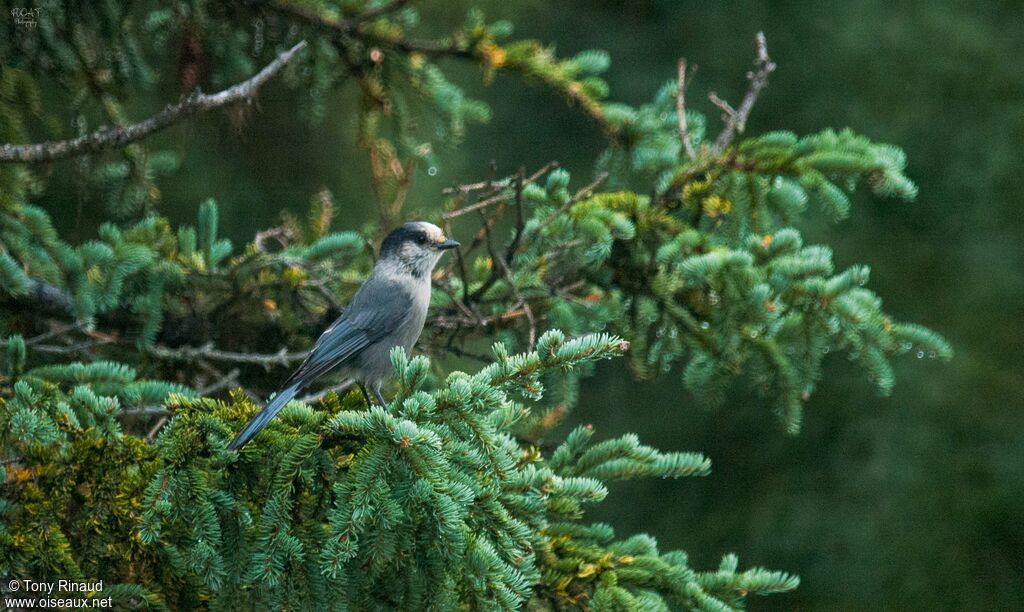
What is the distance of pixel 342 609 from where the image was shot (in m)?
2.49

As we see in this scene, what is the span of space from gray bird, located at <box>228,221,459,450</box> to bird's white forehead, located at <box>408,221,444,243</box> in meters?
0.08

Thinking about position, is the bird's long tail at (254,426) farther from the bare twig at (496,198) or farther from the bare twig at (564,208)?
the bare twig at (564,208)

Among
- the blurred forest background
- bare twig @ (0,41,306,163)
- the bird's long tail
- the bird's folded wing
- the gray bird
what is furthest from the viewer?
the blurred forest background

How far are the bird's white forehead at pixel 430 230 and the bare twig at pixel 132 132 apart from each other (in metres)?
1.26

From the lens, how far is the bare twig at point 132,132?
9.79 feet

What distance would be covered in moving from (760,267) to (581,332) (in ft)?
2.36

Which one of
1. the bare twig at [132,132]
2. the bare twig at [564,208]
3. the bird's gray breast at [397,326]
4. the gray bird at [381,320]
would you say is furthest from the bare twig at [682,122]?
the bare twig at [132,132]

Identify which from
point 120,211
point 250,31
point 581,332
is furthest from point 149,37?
point 581,332

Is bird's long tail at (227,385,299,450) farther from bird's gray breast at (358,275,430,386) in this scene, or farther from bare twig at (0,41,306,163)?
bird's gray breast at (358,275,430,386)

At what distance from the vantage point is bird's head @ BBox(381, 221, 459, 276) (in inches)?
167

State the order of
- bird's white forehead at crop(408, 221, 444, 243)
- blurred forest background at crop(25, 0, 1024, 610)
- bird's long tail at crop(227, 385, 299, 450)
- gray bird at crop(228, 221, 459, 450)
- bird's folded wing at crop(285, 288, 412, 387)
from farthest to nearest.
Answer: blurred forest background at crop(25, 0, 1024, 610) → bird's white forehead at crop(408, 221, 444, 243) → gray bird at crop(228, 221, 459, 450) → bird's folded wing at crop(285, 288, 412, 387) → bird's long tail at crop(227, 385, 299, 450)

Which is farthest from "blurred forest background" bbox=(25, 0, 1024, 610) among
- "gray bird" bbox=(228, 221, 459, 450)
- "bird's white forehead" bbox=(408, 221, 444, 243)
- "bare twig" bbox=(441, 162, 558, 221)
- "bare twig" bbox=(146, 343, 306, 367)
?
"bare twig" bbox=(441, 162, 558, 221)

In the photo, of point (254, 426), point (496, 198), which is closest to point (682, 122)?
point (496, 198)

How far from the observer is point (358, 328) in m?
3.93
